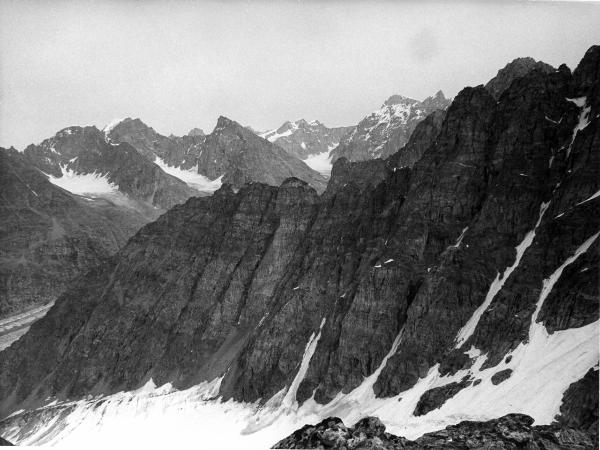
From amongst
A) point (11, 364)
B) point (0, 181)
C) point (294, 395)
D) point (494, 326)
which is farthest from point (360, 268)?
point (0, 181)

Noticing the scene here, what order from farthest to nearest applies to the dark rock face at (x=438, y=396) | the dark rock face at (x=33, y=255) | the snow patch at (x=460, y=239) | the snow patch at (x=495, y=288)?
the dark rock face at (x=33, y=255), the snow patch at (x=460, y=239), the snow patch at (x=495, y=288), the dark rock face at (x=438, y=396)

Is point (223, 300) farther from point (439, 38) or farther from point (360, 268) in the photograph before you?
point (439, 38)

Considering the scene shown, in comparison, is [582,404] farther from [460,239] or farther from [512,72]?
[512,72]

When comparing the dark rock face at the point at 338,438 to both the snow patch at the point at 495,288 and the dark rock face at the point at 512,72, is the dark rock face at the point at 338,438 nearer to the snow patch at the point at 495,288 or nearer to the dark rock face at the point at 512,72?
the snow patch at the point at 495,288

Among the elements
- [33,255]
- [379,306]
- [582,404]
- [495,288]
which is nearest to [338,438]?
[582,404]

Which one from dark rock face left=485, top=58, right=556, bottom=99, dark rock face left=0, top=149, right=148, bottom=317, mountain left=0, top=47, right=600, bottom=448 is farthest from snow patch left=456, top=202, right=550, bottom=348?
dark rock face left=0, top=149, right=148, bottom=317

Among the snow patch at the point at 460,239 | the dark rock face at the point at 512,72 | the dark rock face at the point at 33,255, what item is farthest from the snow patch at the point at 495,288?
the dark rock face at the point at 33,255

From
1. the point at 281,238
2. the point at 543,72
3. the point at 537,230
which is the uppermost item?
the point at 543,72
